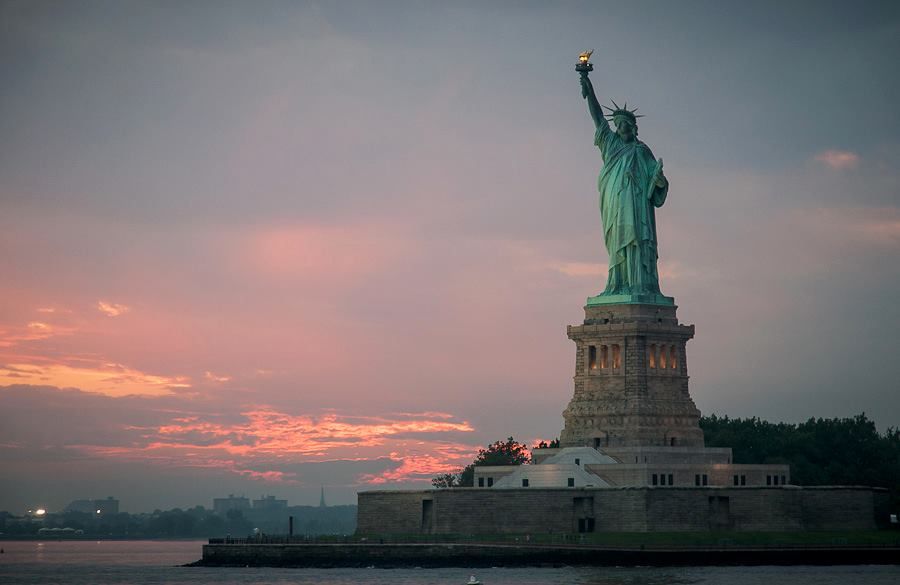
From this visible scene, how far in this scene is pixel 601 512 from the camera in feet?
289

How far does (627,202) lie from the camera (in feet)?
315

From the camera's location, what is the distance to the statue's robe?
96000 millimetres

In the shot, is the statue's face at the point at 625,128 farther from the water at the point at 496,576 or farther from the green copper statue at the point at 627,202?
the water at the point at 496,576

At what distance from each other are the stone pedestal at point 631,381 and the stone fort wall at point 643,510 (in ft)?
17.8

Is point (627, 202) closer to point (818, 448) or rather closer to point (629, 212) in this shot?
point (629, 212)

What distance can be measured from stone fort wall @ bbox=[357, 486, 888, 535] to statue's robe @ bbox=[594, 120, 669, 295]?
42.3 feet

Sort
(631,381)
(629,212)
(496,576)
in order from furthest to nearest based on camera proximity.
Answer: (629,212)
(631,381)
(496,576)

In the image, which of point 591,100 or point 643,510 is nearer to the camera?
point 643,510

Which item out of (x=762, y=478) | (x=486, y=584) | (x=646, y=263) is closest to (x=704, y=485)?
(x=762, y=478)

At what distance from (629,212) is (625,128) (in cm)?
456

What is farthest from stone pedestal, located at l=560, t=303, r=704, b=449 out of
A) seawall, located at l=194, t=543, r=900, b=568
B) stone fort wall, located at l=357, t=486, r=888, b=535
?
seawall, located at l=194, t=543, r=900, b=568

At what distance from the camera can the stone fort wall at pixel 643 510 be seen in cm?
8725

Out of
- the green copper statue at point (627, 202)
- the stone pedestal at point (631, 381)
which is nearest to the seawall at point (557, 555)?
the stone pedestal at point (631, 381)

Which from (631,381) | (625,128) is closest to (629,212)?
(625,128)
